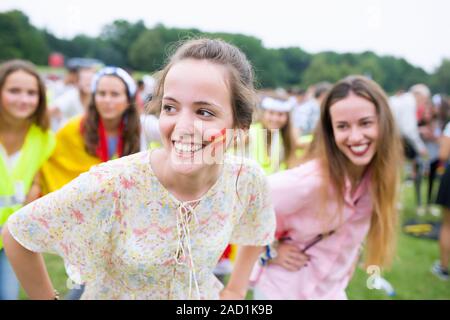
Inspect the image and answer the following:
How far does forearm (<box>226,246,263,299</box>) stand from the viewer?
2045 millimetres

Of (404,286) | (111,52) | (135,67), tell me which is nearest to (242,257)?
(404,286)

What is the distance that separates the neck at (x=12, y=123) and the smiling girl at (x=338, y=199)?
196 centimetres

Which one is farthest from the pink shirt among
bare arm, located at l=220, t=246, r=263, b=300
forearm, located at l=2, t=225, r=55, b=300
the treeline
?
the treeline

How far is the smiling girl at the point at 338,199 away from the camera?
228 cm

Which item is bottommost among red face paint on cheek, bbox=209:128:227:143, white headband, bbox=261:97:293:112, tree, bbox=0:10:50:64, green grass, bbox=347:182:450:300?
green grass, bbox=347:182:450:300

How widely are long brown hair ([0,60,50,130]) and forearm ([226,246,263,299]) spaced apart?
1956 millimetres

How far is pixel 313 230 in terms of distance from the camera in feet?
7.64

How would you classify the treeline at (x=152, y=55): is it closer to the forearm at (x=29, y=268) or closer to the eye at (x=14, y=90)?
the eye at (x=14, y=90)

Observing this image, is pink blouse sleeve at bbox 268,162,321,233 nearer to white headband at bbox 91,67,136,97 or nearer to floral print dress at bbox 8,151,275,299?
floral print dress at bbox 8,151,275,299

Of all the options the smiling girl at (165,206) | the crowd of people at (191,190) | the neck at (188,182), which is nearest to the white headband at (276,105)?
the crowd of people at (191,190)

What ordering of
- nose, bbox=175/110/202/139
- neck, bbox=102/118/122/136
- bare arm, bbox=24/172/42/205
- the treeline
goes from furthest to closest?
the treeline, neck, bbox=102/118/122/136, bare arm, bbox=24/172/42/205, nose, bbox=175/110/202/139

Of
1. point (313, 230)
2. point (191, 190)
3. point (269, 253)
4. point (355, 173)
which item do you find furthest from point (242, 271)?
point (355, 173)
